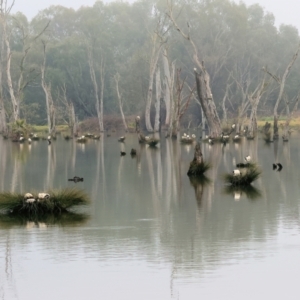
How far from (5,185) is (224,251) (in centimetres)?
1021

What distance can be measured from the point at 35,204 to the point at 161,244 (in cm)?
379

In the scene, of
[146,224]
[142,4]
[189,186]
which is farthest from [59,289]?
[142,4]

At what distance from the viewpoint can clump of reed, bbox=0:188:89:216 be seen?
13.4m

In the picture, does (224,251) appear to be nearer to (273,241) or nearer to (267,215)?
(273,241)

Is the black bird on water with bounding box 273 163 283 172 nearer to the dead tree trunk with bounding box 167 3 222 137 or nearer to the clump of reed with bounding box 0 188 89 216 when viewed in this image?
the clump of reed with bounding box 0 188 89 216

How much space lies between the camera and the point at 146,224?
12.3 meters

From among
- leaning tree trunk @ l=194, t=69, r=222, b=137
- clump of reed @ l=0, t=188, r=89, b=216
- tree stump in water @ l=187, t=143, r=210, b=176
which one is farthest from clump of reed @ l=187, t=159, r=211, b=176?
leaning tree trunk @ l=194, t=69, r=222, b=137

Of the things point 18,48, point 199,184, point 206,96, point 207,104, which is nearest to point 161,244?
point 199,184

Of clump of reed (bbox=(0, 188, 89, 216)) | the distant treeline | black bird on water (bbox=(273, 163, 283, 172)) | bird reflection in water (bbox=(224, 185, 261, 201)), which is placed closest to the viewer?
clump of reed (bbox=(0, 188, 89, 216))

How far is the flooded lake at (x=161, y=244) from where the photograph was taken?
7883 mm

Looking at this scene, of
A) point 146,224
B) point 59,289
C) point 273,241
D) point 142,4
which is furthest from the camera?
point 142,4

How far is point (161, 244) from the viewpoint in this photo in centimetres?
1028

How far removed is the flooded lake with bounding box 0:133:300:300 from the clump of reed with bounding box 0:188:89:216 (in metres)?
0.44

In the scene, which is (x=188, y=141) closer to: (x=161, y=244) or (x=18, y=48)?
(x=161, y=244)
